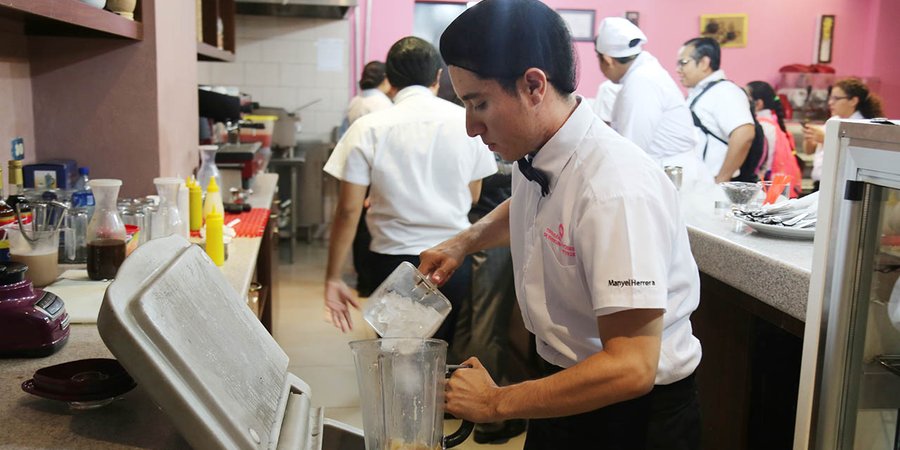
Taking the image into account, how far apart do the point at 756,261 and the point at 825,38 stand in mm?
7686

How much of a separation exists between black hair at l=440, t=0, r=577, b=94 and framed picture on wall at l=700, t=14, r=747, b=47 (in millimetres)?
8112

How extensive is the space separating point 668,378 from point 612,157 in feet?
1.61

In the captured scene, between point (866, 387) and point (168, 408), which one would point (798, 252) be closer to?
point (866, 387)

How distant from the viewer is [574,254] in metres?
1.53

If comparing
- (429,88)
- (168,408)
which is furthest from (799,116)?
(168,408)

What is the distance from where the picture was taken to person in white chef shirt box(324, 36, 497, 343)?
3.42 meters

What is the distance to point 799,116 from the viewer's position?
8.95 metres

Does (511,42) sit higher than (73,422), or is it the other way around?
(511,42)

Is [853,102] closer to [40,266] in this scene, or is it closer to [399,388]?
[40,266]

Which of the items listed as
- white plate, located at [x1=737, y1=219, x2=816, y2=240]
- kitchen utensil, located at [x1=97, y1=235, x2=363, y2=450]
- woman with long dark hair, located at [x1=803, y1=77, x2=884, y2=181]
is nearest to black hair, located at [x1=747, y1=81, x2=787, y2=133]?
woman with long dark hair, located at [x1=803, y1=77, x2=884, y2=181]

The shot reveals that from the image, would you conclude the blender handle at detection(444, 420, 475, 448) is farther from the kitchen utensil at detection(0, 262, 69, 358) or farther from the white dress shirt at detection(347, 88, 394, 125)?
the white dress shirt at detection(347, 88, 394, 125)

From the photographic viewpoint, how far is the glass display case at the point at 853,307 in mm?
1765

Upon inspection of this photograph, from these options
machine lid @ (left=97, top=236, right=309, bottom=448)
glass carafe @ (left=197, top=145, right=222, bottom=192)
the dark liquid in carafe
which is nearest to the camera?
machine lid @ (left=97, top=236, right=309, bottom=448)

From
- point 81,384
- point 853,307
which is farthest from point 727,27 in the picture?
point 81,384
